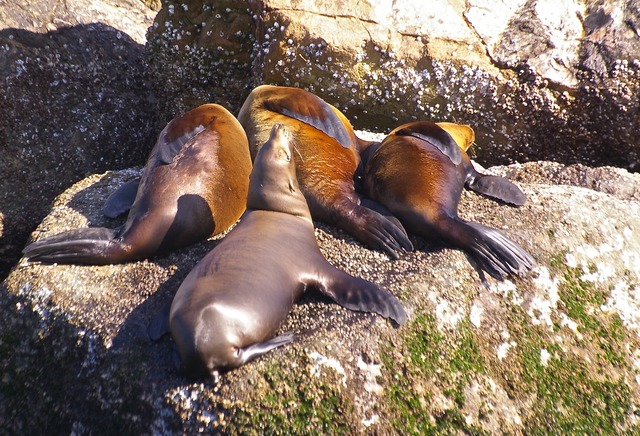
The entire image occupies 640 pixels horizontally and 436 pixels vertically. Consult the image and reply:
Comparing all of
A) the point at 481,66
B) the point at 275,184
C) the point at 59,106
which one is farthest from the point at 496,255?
the point at 59,106

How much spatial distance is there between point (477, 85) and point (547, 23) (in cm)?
92

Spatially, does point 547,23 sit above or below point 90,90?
above

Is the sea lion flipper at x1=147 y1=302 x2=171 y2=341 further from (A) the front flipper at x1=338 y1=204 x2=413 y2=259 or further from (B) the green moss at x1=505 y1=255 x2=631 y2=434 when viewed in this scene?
(B) the green moss at x1=505 y1=255 x2=631 y2=434

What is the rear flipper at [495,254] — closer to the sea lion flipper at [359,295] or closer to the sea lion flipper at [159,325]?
the sea lion flipper at [359,295]

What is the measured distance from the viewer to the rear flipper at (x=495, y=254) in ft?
11.8

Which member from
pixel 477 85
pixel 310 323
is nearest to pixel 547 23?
pixel 477 85

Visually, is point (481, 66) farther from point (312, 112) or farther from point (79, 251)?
point (79, 251)

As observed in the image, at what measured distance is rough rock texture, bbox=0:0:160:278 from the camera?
17.7ft

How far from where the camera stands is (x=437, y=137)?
176 inches

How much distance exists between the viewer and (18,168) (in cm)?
541

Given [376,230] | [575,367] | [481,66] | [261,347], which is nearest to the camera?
[261,347]

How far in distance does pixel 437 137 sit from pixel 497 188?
531mm

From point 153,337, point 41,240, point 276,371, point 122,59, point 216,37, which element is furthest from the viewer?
point 122,59

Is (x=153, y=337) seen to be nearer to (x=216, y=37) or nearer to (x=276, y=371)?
(x=276, y=371)
